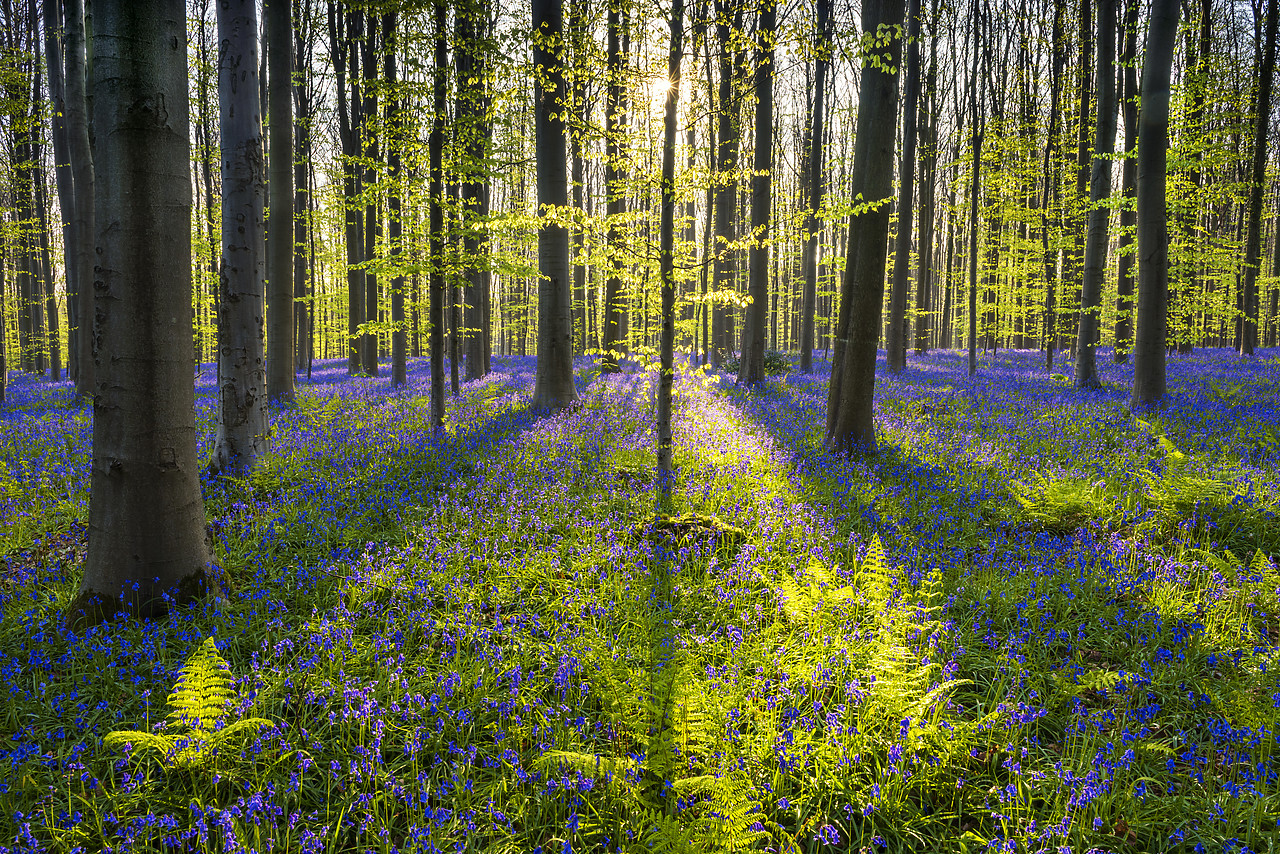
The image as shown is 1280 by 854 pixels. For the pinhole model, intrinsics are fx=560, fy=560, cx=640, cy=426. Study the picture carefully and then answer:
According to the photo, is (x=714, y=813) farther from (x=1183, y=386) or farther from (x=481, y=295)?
(x=481, y=295)

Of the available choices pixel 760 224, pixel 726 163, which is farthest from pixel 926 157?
pixel 726 163

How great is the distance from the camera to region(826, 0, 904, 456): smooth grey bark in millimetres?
7828

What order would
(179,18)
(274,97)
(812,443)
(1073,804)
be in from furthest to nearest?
(274,97) < (812,443) < (179,18) < (1073,804)

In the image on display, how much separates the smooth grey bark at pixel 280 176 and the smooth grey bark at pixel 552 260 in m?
5.19

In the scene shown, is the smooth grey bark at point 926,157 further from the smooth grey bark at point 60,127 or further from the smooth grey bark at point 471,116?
the smooth grey bark at point 60,127

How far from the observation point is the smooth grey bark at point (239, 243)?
271 inches

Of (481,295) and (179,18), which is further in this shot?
(481,295)

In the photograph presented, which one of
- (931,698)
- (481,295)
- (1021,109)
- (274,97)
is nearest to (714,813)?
(931,698)

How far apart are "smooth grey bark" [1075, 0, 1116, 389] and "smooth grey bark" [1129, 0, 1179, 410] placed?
13.0 ft

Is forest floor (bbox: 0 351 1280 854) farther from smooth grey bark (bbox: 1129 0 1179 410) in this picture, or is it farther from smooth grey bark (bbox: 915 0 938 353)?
smooth grey bark (bbox: 915 0 938 353)

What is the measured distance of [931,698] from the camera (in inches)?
112

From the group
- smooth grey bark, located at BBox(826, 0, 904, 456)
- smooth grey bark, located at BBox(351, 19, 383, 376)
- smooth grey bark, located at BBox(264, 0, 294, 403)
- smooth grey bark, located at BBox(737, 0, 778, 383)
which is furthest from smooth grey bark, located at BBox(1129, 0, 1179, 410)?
smooth grey bark, located at BBox(264, 0, 294, 403)

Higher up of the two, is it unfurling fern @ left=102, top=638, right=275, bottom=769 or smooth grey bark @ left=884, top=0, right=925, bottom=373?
smooth grey bark @ left=884, top=0, right=925, bottom=373

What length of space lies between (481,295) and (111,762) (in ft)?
64.4
